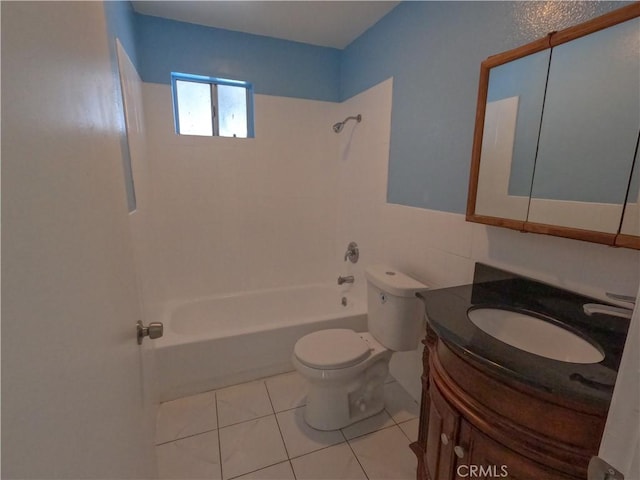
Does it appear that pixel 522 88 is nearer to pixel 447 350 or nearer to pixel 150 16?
pixel 447 350

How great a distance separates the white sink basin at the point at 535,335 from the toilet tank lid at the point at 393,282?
17.4 inches

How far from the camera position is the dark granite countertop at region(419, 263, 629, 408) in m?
0.67

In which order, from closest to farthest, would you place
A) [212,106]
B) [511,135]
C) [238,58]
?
[511,135], [238,58], [212,106]

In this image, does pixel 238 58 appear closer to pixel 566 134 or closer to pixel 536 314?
pixel 566 134

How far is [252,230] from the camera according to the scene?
8.52 feet

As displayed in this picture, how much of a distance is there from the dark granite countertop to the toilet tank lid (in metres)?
0.31

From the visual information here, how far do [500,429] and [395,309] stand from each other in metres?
0.88

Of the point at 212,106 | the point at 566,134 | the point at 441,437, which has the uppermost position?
the point at 212,106

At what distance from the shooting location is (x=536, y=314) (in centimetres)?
107

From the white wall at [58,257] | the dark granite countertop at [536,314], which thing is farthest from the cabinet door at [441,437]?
the white wall at [58,257]

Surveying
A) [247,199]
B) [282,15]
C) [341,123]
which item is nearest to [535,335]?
[341,123]

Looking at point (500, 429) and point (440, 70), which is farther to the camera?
point (440, 70)

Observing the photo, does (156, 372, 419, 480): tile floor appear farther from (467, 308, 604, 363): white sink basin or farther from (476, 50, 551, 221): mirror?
(476, 50, 551, 221): mirror

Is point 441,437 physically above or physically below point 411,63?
below
